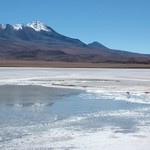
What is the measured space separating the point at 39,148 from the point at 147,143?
9.05ft

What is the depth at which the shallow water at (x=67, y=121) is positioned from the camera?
9621 mm

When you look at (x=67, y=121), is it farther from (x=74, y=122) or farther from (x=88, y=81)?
(x=88, y=81)

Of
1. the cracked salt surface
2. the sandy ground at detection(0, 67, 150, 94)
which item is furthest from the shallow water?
the sandy ground at detection(0, 67, 150, 94)

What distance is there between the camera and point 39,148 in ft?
29.2

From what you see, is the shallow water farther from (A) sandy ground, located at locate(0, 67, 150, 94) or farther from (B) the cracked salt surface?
(A) sandy ground, located at locate(0, 67, 150, 94)

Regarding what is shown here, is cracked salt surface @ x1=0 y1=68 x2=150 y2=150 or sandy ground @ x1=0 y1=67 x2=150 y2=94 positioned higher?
sandy ground @ x1=0 y1=67 x2=150 y2=94

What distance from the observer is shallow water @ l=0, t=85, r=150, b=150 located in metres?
9.62

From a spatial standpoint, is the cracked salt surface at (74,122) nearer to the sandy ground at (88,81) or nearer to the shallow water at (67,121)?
the shallow water at (67,121)

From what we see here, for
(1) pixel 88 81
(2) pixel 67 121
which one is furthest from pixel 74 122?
(1) pixel 88 81

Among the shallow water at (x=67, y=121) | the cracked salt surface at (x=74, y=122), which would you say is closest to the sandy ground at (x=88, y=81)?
the cracked salt surface at (x=74, y=122)

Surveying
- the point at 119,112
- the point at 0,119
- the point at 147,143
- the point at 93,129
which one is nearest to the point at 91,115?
the point at 119,112

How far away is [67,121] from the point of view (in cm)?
1233

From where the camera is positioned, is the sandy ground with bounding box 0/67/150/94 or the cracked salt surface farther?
the sandy ground with bounding box 0/67/150/94

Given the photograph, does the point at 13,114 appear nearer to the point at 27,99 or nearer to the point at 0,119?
the point at 0,119
